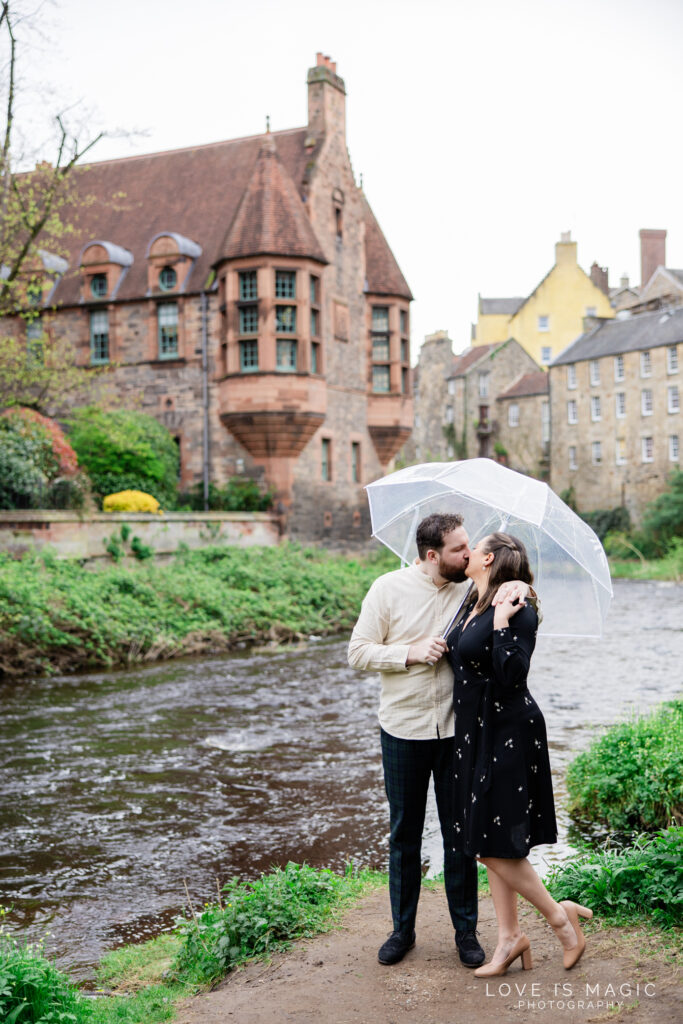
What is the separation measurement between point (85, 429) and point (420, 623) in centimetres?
2356

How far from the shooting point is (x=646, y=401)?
4888cm

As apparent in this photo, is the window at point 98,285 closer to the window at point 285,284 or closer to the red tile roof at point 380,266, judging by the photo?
the window at point 285,284

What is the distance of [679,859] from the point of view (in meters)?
5.01

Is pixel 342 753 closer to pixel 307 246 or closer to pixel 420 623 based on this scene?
pixel 420 623

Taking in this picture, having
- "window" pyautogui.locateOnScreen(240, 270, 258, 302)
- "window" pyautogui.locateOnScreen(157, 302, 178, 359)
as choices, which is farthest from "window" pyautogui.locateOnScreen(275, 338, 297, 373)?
"window" pyautogui.locateOnScreen(157, 302, 178, 359)

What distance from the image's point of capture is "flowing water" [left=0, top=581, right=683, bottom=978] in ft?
23.3

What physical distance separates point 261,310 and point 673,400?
85.8 feet

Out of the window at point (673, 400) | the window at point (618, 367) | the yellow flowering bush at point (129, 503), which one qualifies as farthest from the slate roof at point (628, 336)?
the yellow flowering bush at point (129, 503)

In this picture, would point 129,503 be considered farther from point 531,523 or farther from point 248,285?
point 531,523

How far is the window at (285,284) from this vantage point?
2883 centimetres

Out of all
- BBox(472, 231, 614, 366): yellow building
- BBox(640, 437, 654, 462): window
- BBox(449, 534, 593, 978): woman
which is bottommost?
BBox(449, 534, 593, 978): woman

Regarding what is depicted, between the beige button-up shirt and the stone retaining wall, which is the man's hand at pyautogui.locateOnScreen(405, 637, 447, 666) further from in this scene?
the stone retaining wall

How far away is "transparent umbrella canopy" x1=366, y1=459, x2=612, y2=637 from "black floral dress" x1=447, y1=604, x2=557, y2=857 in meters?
0.58

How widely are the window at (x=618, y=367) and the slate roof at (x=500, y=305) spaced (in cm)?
1986
